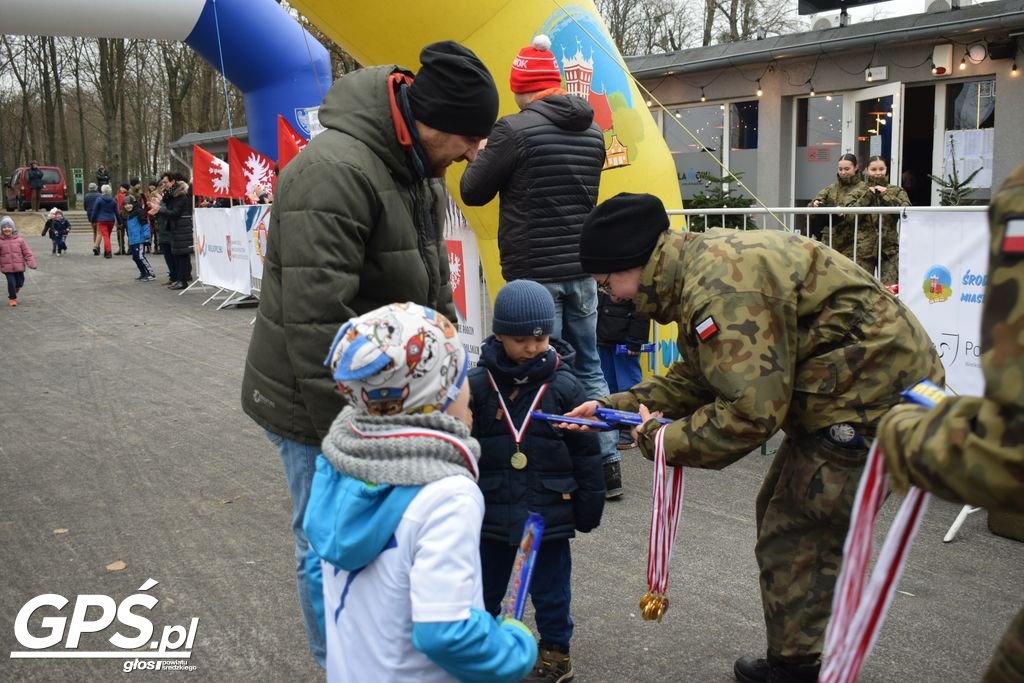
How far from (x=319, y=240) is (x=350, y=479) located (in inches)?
32.6

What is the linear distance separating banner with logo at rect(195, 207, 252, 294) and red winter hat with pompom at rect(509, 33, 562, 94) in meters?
9.20

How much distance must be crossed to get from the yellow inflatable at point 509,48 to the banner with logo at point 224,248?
301 inches

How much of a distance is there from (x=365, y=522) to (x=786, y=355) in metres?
1.29

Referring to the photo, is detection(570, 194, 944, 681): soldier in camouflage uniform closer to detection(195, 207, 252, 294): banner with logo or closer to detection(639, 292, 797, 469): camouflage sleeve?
detection(639, 292, 797, 469): camouflage sleeve

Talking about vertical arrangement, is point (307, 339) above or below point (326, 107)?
below

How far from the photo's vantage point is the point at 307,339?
266 cm

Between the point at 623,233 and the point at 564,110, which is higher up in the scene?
the point at 564,110

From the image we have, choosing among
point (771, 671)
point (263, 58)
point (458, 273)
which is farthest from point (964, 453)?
point (263, 58)

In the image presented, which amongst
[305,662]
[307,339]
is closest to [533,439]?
[307,339]

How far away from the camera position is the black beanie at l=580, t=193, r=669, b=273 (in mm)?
2812

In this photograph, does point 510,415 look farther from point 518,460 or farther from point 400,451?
point 400,451

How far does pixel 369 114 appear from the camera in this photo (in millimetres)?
2859

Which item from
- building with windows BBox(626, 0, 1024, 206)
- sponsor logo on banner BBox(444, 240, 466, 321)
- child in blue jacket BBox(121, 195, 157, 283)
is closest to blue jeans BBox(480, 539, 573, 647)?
sponsor logo on banner BBox(444, 240, 466, 321)

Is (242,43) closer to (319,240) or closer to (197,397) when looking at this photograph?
(197,397)
